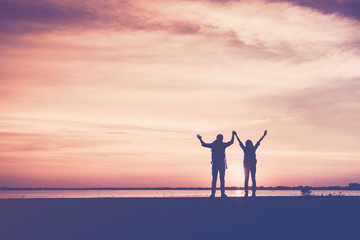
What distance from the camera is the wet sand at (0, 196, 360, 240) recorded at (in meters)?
12.0


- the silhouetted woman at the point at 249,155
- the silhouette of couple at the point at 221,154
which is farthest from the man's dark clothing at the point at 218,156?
the silhouetted woman at the point at 249,155

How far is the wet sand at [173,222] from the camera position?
39.2 ft

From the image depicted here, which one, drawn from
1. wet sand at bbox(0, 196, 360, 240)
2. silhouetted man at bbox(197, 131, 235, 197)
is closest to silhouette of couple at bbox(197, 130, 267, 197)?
silhouetted man at bbox(197, 131, 235, 197)

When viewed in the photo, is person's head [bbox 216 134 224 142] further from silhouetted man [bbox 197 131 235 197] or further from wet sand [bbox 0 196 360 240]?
wet sand [bbox 0 196 360 240]

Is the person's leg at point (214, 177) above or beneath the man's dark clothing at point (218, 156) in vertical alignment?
beneath

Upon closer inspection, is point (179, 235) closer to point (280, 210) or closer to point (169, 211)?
point (169, 211)

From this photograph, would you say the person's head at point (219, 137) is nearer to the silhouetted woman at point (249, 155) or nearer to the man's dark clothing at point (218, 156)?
the man's dark clothing at point (218, 156)

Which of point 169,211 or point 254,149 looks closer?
point 169,211

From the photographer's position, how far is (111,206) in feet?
56.3

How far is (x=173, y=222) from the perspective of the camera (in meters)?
13.6

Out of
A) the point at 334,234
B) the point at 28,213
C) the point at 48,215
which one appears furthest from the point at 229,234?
the point at 28,213

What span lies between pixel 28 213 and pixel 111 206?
3.10 meters

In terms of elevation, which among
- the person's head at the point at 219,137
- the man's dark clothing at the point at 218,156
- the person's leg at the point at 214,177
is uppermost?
the person's head at the point at 219,137

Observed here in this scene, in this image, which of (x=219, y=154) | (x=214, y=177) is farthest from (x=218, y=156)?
(x=214, y=177)
